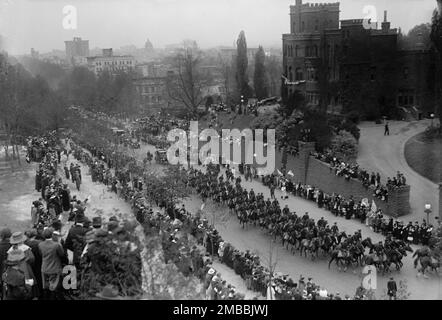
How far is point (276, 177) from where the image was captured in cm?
2595

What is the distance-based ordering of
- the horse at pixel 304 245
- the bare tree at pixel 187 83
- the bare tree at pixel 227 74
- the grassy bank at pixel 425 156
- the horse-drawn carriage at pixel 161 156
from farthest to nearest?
the bare tree at pixel 227 74 → the bare tree at pixel 187 83 → the horse-drawn carriage at pixel 161 156 → the grassy bank at pixel 425 156 → the horse at pixel 304 245

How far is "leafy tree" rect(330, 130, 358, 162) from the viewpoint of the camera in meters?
26.7

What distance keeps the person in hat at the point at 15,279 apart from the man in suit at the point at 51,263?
0.31 meters

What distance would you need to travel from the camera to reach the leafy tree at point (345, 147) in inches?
1052

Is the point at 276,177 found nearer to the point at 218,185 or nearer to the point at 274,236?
the point at 218,185

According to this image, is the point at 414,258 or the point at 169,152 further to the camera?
the point at 169,152

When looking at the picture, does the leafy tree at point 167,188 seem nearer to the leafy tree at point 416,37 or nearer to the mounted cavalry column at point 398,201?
the mounted cavalry column at point 398,201

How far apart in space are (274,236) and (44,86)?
33.1 meters

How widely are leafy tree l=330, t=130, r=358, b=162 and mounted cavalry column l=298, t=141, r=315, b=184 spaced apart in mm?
1032

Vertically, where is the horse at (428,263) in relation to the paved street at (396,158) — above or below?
below

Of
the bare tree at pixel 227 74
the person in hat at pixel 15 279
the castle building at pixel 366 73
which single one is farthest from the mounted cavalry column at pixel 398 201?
the bare tree at pixel 227 74

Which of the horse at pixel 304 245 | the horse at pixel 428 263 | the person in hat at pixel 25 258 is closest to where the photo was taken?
the person in hat at pixel 25 258

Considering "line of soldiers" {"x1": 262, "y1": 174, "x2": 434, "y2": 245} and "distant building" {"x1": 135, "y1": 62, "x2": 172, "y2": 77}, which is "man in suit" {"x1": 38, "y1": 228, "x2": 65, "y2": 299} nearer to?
"line of soldiers" {"x1": 262, "y1": 174, "x2": 434, "y2": 245}
